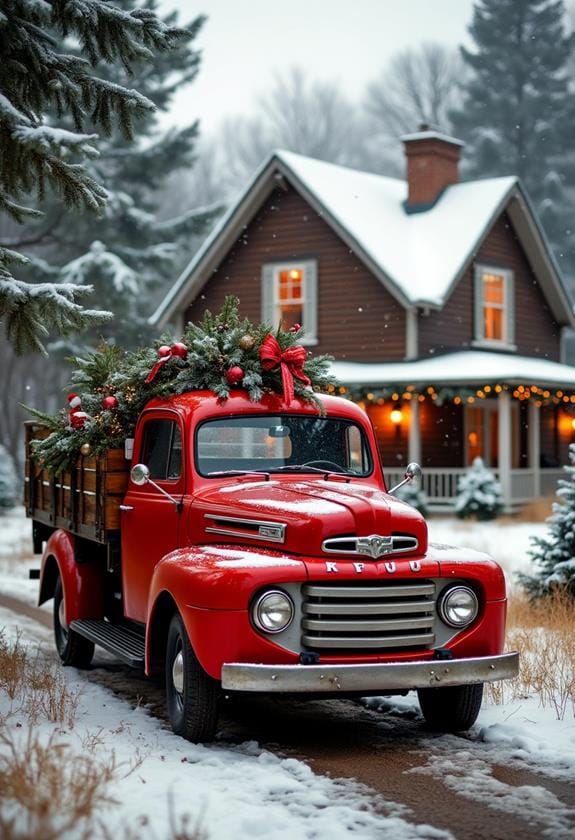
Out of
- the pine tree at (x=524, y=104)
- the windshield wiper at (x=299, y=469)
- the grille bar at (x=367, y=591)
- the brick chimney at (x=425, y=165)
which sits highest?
the pine tree at (x=524, y=104)

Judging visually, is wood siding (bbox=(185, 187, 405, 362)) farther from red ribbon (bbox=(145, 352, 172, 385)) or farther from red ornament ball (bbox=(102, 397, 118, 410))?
red ribbon (bbox=(145, 352, 172, 385))

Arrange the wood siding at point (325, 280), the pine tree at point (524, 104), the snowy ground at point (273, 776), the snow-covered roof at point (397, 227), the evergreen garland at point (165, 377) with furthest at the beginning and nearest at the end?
the pine tree at point (524, 104)
the wood siding at point (325, 280)
the snow-covered roof at point (397, 227)
the evergreen garland at point (165, 377)
the snowy ground at point (273, 776)

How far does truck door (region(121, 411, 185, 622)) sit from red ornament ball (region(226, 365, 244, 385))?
0.44m

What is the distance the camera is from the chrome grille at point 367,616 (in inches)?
269

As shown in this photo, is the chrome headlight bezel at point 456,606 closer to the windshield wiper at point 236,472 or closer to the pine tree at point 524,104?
the windshield wiper at point 236,472

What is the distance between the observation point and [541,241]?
28.1 meters

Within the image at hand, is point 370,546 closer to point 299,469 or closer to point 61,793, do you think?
point 299,469

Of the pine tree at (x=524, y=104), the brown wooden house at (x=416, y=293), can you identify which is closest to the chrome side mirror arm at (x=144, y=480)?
the brown wooden house at (x=416, y=293)

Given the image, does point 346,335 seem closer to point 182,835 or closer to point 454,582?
point 454,582

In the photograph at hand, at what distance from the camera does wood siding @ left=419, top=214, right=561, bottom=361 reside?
26.1 m

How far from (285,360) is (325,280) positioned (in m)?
18.1

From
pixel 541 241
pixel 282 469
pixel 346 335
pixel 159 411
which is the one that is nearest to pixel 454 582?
pixel 282 469

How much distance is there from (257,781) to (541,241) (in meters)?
23.4

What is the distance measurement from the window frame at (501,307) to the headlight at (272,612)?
823 inches
